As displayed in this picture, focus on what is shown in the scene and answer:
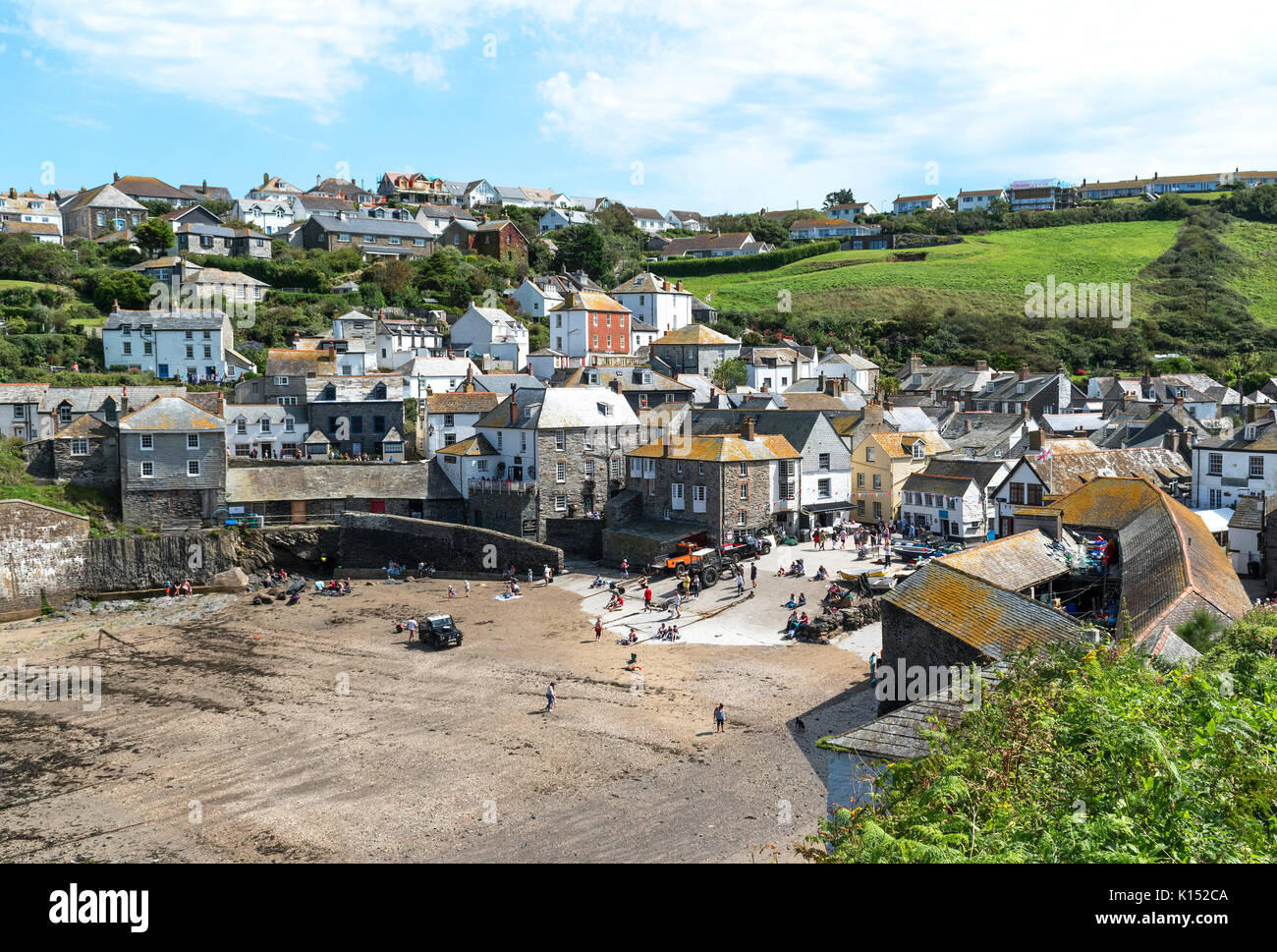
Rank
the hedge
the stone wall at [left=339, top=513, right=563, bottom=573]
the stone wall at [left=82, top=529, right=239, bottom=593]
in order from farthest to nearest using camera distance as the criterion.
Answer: the hedge, the stone wall at [left=339, top=513, right=563, bottom=573], the stone wall at [left=82, top=529, right=239, bottom=593]

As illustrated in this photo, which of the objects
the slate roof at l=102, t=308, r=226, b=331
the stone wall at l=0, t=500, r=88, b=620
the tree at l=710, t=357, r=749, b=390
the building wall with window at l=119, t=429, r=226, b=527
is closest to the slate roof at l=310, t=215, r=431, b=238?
the slate roof at l=102, t=308, r=226, b=331

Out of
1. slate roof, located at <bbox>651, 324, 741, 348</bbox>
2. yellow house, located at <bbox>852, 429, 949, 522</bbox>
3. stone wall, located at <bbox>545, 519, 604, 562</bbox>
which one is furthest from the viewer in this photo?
slate roof, located at <bbox>651, 324, 741, 348</bbox>

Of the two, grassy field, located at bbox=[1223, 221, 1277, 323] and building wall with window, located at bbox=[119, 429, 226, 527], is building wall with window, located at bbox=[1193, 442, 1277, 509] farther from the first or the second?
grassy field, located at bbox=[1223, 221, 1277, 323]

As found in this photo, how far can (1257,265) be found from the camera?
383ft

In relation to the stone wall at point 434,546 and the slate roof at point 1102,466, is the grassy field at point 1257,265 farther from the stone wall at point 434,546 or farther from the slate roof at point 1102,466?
the stone wall at point 434,546

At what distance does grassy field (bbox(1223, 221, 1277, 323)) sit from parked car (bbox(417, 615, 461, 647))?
104 metres

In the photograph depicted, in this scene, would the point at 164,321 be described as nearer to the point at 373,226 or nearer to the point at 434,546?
the point at 434,546

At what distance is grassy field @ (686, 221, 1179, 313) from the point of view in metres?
111

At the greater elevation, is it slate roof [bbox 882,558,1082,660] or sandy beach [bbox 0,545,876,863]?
slate roof [bbox 882,558,1082,660]

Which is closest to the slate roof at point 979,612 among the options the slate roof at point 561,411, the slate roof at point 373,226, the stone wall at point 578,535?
the stone wall at point 578,535

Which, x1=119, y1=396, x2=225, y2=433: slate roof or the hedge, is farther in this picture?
the hedge

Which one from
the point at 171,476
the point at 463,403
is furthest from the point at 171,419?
the point at 463,403

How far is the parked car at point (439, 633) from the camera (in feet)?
112

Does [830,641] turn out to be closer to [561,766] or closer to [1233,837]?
[561,766]
